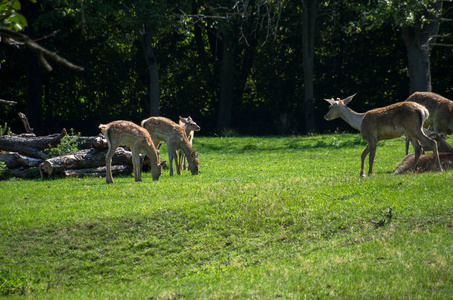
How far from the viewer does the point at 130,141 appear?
13633 mm

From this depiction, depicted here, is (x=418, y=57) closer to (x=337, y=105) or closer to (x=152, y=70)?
(x=337, y=105)

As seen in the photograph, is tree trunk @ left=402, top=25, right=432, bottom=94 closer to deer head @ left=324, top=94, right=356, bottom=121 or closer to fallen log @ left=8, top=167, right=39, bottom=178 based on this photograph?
deer head @ left=324, top=94, right=356, bottom=121

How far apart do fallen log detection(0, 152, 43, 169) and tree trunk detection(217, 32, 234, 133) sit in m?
14.3

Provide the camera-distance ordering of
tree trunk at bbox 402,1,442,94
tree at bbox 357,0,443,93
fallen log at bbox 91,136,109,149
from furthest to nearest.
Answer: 1. tree trunk at bbox 402,1,442,94
2. tree at bbox 357,0,443,93
3. fallen log at bbox 91,136,109,149

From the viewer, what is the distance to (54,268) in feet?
27.3

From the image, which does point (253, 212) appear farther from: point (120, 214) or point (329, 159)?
point (329, 159)

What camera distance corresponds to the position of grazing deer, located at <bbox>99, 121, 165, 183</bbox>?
44.2 feet

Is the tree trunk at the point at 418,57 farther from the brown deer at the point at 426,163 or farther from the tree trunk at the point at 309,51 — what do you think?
the brown deer at the point at 426,163

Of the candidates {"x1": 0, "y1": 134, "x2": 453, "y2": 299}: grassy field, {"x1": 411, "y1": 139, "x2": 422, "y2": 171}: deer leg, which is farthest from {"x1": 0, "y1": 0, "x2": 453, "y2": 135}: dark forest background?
{"x1": 0, "y1": 134, "x2": 453, "y2": 299}: grassy field

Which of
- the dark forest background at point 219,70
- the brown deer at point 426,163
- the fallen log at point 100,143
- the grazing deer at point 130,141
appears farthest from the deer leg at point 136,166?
the dark forest background at point 219,70

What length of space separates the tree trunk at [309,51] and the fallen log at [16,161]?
Answer: 14623 mm

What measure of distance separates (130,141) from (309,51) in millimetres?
15092

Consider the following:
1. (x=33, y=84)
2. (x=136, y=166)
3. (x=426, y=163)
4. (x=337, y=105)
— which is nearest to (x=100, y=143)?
(x=136, y=166)

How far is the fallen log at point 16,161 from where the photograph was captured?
608 inches
